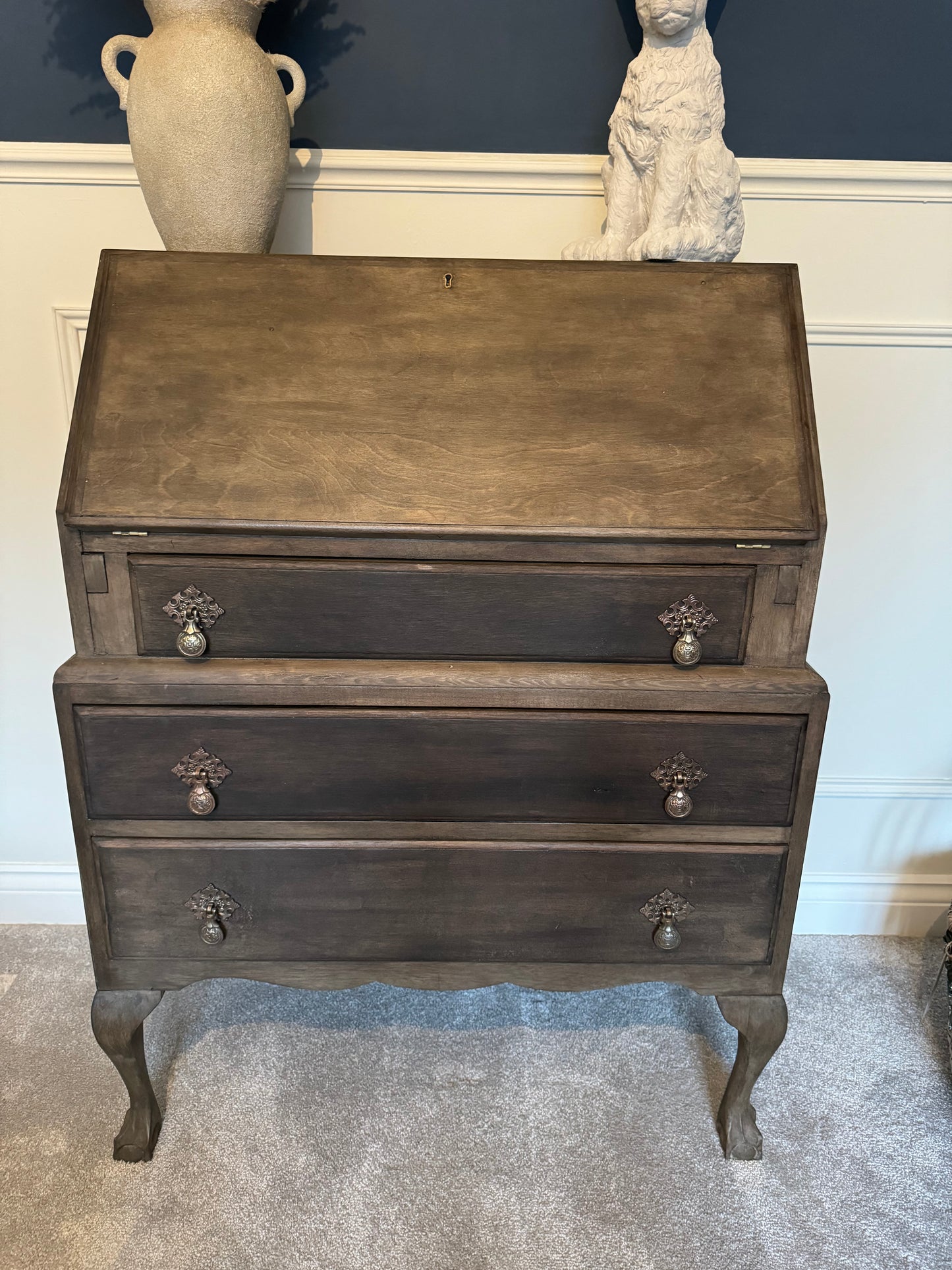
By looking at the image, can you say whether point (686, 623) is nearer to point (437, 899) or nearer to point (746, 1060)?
point (437, 899)

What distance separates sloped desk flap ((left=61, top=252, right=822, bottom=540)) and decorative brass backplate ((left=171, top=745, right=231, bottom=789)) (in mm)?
343

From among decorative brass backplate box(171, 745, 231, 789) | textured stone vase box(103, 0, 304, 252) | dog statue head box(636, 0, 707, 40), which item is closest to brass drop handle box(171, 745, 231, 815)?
decorative brass backplate box(171, 745, 231, 789)

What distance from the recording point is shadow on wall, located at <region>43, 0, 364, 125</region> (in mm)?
1614

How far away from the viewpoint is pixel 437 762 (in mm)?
1271

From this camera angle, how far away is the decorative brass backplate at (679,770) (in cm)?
128

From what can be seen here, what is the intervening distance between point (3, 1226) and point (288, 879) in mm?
748

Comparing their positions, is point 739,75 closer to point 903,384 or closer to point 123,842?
point 903,384

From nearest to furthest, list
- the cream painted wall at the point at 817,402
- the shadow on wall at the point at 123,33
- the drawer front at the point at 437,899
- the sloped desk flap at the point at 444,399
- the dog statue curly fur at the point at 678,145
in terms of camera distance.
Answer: the sloped desk flap at the point at 444,399
the drawer front at the point at 437,899
the dog statue curly fur at the point at 678,145
the shadow on wall at the point at 123,33
the cream painted wall at the point at 817,402

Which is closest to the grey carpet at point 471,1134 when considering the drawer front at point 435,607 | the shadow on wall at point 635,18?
the drawer front at point 435,607

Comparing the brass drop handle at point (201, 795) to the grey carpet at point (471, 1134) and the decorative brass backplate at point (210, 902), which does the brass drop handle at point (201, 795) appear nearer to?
the decorative brass backplate at point (210, 902)

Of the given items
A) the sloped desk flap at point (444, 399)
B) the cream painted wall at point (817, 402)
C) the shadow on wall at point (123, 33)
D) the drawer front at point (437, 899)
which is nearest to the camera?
the sloped desk flap at point (444, 399)

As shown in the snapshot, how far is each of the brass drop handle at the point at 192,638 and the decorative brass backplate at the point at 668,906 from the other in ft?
2.63

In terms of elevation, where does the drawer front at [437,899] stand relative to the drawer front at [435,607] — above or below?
below

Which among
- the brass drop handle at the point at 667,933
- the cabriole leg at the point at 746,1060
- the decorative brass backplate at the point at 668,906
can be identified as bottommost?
the cabriole leg at the point at 746,1060
